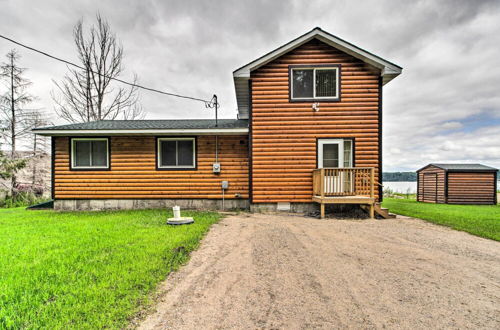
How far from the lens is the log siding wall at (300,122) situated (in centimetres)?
899

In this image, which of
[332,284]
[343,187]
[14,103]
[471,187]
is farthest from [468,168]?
[14,103]

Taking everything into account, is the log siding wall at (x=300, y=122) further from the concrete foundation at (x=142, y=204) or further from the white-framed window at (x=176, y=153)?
the white-framed window at (x=176, y=153)

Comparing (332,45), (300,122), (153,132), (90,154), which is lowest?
(90,154)

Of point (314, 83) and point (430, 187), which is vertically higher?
point (314, 83)

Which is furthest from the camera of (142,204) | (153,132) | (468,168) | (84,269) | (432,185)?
(432,185)

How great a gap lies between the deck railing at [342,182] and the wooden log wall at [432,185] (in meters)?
13.5

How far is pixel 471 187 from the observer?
57.4 ft

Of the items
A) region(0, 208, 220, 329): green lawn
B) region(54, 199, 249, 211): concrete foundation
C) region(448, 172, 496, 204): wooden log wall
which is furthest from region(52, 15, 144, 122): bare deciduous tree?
region(448, 172, 496, 204): wooden log wall

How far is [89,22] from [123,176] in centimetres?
1615

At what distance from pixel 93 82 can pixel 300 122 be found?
57.2ft

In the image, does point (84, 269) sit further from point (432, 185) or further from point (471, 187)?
point (471, 187)

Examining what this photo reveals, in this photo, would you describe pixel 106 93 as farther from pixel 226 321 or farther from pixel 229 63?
pixel 226 321

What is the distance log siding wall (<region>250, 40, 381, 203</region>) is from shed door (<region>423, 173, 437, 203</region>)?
44.7 feet

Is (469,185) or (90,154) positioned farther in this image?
(469,185)
